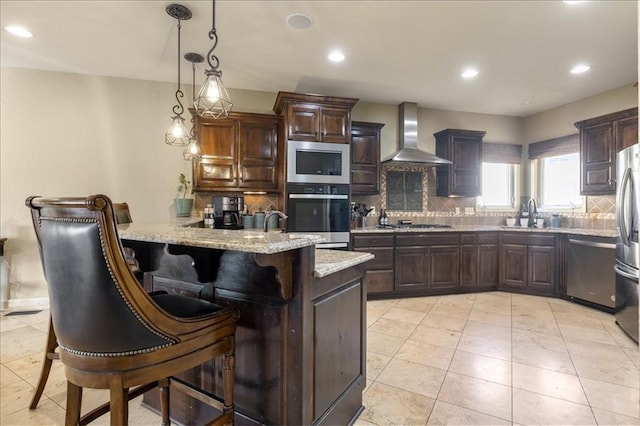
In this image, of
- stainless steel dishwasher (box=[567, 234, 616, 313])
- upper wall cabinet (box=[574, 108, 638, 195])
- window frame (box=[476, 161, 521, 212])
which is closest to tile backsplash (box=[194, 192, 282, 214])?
window frame (box=[476, 161, 521, 212])

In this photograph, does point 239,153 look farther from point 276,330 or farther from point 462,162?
point 462,162

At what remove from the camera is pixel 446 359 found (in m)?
2.50

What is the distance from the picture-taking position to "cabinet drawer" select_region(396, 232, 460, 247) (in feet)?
13.8

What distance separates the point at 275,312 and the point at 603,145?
459 centimetres

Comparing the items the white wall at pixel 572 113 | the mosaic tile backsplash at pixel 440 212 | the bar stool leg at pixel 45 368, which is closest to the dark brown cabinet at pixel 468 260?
the mosaic tile backsplash at pixel 440 212

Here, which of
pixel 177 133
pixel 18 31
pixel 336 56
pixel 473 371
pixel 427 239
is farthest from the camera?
pixel 427 239

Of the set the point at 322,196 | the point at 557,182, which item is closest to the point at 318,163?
the point at 322,196

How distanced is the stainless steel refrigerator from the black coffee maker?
3.94 metres

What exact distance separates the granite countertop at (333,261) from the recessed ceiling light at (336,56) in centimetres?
237

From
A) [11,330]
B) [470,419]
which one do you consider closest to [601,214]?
[470,419]

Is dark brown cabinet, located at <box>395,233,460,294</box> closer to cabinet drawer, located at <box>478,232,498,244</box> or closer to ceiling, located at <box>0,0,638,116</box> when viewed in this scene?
cabinet drawer, located at <box>478,232,498,244</box>

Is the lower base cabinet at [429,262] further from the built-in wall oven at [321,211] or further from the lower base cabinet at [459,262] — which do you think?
the built-in wall oven at [321,211]

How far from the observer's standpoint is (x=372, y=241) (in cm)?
411

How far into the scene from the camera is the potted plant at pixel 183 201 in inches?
156
